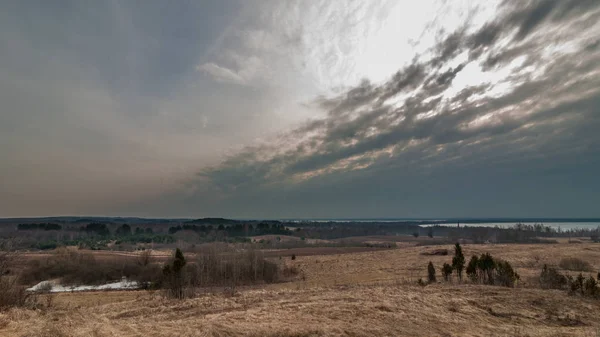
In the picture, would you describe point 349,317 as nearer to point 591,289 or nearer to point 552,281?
point 591,289

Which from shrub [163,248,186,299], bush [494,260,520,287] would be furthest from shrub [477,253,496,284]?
shrub [163,248,186,299]

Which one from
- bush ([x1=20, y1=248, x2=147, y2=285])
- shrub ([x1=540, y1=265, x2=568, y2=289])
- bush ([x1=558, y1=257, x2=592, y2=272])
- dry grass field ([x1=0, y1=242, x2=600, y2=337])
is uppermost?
dry grass field ([x1=0, y1=242, x2=600, y2=337])

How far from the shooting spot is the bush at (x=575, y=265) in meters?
40.4

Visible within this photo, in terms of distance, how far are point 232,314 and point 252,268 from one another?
3627cm

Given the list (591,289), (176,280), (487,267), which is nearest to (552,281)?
(487,267)

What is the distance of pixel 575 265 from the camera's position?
41375 mm

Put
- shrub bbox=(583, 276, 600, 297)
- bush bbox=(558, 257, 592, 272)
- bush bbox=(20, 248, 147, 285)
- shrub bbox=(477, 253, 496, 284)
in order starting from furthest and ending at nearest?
bush bbox=(20, 248, 147, 285), bush bbox=(558, 257, 592, 272), shrub bbox=(477, 253, 496, 284), shrub bbox=(583, 276, 600, 297)

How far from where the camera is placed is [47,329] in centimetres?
1238

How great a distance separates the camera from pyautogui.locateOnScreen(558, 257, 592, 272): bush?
132ft

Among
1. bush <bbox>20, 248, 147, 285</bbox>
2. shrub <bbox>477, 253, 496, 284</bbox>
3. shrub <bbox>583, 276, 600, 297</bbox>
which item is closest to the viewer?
shrub <bbox>583, 276, 600, 297</bbox>

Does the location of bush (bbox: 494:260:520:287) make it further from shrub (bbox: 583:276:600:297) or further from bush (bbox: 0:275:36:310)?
bush (bbox: 0:275:36:310)

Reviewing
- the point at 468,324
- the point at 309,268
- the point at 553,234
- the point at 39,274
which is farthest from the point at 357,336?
the point at 553,234

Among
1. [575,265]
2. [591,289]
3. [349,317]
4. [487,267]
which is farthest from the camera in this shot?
[575,265]

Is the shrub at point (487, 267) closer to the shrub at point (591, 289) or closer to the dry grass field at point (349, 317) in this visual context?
the dry grass field at point (349, 317)
